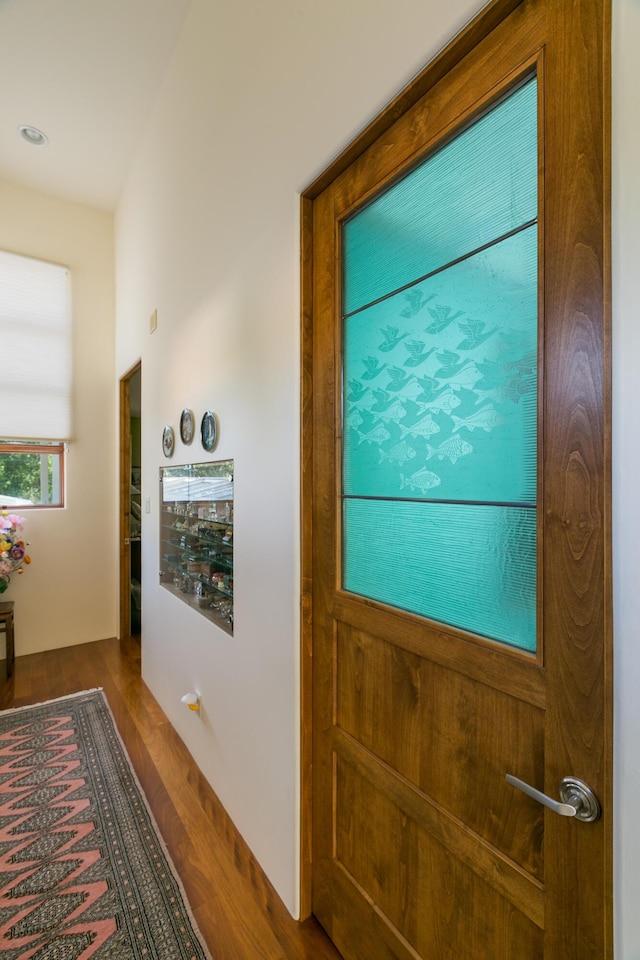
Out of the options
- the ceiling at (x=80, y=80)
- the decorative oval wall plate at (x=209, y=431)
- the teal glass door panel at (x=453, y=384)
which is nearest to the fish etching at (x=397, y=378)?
the teal glass door panel at (x=453, y=384)

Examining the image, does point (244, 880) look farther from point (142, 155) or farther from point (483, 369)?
point (142, 155)

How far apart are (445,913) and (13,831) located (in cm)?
179

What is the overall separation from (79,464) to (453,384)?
12.3 ft

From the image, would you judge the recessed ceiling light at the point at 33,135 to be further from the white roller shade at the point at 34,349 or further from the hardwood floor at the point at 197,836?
the hardwood floor at the point at 197,836

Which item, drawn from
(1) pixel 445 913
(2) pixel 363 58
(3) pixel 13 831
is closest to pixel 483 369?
(2) pixel 363 58

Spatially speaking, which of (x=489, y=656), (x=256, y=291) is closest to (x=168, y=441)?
(x=256, y=291)

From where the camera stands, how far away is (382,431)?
1110 mm

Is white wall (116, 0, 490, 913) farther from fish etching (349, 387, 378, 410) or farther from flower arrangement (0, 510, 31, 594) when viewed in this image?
flower arrangement (0, 510, 31, 594)

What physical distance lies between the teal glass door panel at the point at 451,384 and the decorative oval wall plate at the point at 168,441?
60.3 inches

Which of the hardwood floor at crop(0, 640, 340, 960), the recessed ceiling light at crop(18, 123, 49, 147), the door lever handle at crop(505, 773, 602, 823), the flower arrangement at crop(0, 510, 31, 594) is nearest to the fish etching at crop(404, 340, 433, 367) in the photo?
the door lever handle at crop(505, 773, 602, 823)

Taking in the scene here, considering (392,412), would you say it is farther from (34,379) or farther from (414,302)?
(34,379)

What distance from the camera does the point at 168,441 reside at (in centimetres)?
247

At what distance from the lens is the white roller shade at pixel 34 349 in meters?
3.40

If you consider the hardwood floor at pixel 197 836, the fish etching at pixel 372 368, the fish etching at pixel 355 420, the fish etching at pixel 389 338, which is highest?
the fish etching at pixel 389 338
